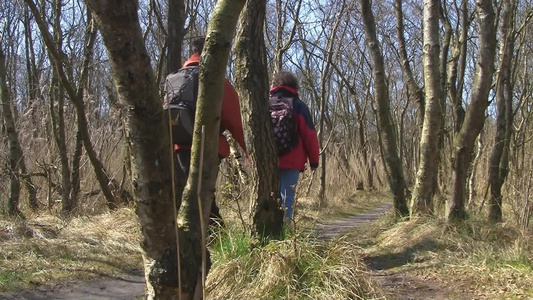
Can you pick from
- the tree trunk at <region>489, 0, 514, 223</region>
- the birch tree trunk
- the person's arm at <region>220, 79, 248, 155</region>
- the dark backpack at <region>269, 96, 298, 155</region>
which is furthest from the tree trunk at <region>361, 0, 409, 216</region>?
the birch tree trunk

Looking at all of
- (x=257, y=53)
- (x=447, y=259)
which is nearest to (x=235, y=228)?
(x=257, y=53)

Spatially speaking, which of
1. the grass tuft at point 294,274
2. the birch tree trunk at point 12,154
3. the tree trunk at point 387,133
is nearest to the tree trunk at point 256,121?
the grass tuft at point 294,274

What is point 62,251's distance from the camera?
4.45 meters

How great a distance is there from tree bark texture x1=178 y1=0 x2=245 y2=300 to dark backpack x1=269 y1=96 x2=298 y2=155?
230 cm

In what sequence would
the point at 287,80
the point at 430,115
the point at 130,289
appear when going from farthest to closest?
the point at 430,115 → the point at 287,80 → the point at 130,289

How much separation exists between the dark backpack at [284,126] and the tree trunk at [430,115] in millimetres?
1780

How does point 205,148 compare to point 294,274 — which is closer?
point 205,148

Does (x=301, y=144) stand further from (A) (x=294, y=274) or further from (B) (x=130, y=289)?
(B) (x=130, y=289)

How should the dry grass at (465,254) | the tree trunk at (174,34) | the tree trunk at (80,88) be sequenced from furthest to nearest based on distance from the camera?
1. the tree trunk at (174,34)
2. the tree trunk at (80,88)
3. the dry grass at (465,254)

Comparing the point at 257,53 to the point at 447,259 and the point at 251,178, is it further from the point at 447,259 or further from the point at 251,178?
the point at 447,259

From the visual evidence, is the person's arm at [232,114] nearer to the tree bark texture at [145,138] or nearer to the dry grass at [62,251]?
the dry grass at [62,251]

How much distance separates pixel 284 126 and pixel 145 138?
2.75m

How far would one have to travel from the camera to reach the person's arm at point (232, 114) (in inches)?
167

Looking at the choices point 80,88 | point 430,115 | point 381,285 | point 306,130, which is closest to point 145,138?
point 381,285
